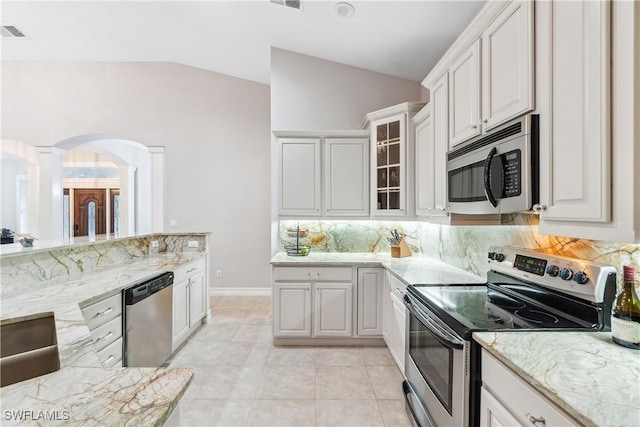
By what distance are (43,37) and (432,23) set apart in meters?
5.53

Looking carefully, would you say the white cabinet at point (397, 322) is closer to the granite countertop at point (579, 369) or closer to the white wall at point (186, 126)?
the granite countertop at point (579, 369)

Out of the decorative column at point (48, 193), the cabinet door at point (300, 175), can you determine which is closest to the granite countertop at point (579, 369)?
the cabinet door at point (300, 175)

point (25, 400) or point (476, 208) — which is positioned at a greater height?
point (476, 208)

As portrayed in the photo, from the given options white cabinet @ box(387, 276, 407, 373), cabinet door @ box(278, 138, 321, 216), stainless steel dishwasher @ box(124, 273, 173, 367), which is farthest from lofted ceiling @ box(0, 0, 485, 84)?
stainless steel dishwasher @ box(124, 273, 173, 367)

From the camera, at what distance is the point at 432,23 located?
2742 millimetres

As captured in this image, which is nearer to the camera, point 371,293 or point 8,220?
point 371,293

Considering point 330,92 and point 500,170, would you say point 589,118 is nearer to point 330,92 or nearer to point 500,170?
point 500,170

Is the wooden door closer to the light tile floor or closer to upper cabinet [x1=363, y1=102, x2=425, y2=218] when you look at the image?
the light tile floor

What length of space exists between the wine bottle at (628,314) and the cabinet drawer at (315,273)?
2180 millimetres

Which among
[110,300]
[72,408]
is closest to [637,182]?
[72,408]

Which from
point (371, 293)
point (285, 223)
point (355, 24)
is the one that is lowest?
point (371, 293)

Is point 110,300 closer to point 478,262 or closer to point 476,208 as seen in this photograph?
point 476,208

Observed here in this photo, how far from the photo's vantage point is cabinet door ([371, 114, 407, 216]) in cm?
321

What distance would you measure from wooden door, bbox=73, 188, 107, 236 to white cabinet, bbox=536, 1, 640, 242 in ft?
33.1
